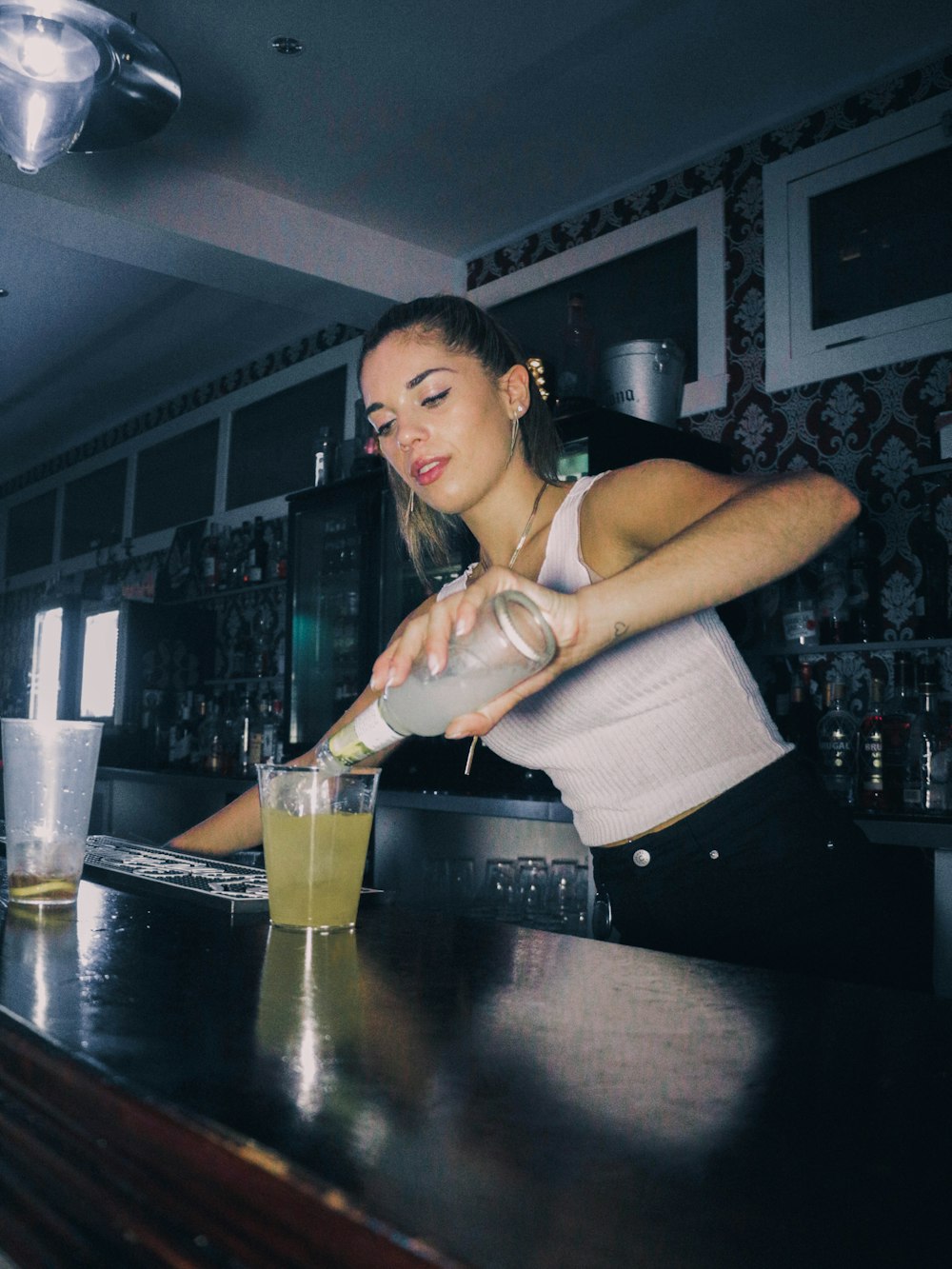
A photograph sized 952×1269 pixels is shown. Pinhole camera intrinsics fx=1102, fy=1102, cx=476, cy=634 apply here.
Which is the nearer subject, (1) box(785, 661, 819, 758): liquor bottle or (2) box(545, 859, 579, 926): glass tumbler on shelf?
(2) box(545, 859, 579, 926): glass tumbler on shelf

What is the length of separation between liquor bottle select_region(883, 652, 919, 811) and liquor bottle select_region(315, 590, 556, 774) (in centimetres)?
188

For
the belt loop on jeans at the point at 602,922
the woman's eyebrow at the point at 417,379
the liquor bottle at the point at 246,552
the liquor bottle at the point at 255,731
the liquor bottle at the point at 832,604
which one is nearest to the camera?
the woman's eyebrow at the point at 417,379

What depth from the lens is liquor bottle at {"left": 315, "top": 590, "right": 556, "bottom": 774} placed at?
934mm

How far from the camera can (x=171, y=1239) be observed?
Result: 1.61 ft

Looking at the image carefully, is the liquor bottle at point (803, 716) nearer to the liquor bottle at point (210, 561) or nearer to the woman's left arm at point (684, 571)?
the woman's left arm at point (684, 571)

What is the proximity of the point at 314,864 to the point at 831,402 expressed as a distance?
2.64m

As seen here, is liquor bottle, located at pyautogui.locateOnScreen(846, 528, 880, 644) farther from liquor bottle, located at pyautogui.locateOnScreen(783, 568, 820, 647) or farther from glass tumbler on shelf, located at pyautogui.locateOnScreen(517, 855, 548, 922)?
glass tumbler on shelf, located at pyautogui.locateOnScreen(517, 855, 548, 922)

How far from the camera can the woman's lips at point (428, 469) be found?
1451 millimetres

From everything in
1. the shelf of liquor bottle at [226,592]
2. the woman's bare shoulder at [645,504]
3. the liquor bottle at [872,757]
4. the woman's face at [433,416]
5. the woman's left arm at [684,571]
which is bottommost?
the liquor bottle at [872,757]

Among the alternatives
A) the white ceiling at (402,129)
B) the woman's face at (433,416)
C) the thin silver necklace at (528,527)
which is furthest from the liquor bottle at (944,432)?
the woman's face at (433,416)

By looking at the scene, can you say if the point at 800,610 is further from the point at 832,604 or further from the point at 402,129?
the point at 402,129

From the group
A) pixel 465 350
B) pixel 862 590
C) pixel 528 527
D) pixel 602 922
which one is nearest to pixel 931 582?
pixel 862 590

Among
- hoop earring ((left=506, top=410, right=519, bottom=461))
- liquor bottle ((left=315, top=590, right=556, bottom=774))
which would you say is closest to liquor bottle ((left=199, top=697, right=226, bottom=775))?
hoop earring ((left=506, top=410, right=519, bottom=461))

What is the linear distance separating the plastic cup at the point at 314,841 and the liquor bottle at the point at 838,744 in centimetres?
192
